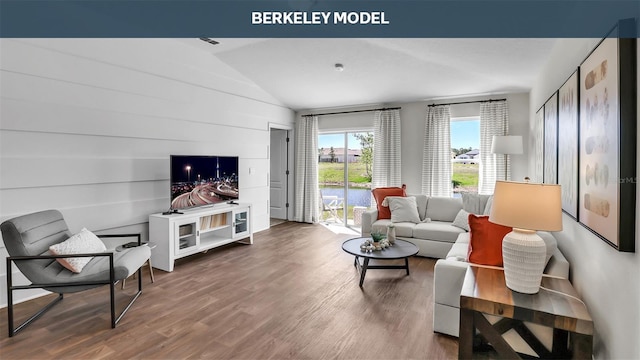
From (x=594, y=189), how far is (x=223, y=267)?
3.65m

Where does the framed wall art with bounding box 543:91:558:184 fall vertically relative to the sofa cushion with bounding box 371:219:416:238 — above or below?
above

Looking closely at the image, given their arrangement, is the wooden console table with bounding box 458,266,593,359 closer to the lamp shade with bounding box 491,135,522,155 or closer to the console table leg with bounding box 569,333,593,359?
the console table leg with bounding box 569,333,593,359

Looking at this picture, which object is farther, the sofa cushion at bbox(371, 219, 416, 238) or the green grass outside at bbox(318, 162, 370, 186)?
the green grass outside at bbox(318, 162, 370, 186)

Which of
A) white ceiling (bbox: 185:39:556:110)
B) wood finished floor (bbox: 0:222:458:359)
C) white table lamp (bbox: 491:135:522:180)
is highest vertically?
white ceiling (bbox: 185:39:556:110)

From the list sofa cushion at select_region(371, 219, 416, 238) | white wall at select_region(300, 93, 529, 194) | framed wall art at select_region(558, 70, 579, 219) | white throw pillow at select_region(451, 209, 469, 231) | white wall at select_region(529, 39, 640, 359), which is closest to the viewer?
white wall at select_region(529, 39, 640, 359)

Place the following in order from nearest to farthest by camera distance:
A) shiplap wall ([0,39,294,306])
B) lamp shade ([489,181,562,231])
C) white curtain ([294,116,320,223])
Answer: lamp shade ([489,181,562,231]) → shiplap wall ([0,39,294,306]) → white curtain ([294,116,320,223])

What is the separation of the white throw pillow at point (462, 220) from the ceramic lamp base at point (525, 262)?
8.72 feet

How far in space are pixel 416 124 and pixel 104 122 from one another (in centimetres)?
472

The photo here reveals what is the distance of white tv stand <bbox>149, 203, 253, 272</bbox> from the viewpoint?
3824 mm

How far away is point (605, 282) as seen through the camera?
1552mm

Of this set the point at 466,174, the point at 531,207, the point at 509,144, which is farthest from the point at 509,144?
the point at 531,207

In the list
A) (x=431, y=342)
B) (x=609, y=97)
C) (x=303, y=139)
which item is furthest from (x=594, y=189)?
(x=303, y=139)

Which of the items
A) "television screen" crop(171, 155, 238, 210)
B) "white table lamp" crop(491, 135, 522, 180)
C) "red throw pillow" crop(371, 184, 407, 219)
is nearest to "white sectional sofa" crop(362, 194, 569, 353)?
"red throw pillow" crop(371, 184, 407, 219)
